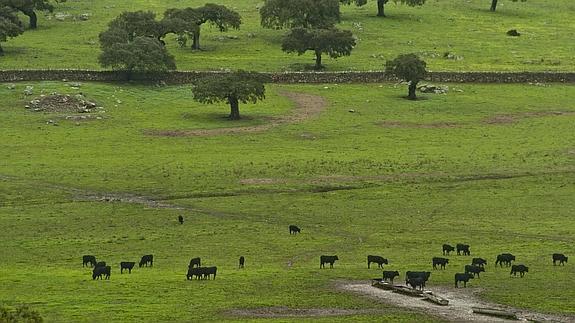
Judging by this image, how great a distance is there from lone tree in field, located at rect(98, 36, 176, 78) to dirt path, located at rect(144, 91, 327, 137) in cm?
1276

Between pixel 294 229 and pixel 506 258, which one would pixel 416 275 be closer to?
pixel 506 258

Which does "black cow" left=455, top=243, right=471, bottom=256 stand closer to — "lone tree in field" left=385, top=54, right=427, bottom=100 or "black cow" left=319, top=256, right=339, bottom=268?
"black cow" left=319, top=256, right=339, bottom=268

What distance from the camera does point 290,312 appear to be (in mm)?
53062

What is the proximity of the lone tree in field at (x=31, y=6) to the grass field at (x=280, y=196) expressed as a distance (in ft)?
92.0

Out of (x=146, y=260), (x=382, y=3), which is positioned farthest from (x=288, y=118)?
(x=146, y=260)

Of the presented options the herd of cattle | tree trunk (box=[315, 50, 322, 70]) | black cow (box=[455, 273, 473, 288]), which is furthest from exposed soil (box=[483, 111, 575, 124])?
black cow (box=[455, 273, 473, 288])

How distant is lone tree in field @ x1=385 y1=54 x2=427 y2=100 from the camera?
126375 millimetres

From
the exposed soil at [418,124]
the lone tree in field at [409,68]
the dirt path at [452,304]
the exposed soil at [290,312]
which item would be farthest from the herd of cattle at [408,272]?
the lone tree in field at [409,68]

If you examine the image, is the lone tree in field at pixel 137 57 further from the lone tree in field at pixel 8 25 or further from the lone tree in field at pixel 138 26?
the lone tree in field at pixel 8 25

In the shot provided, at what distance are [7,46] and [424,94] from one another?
1898 inches

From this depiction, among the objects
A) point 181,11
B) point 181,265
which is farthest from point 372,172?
point 181,11

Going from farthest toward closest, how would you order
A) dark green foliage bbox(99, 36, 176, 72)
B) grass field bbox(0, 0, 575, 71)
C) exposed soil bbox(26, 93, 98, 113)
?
Result: grass field bbox(0, 0, 575, 71) < dark green foliage bbox(99, 36, 176, 72) < exposed soil bbox(26, 93, 98, 113)

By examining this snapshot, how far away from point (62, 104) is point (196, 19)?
30.9m

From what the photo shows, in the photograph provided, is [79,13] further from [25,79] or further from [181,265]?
[181,265]
